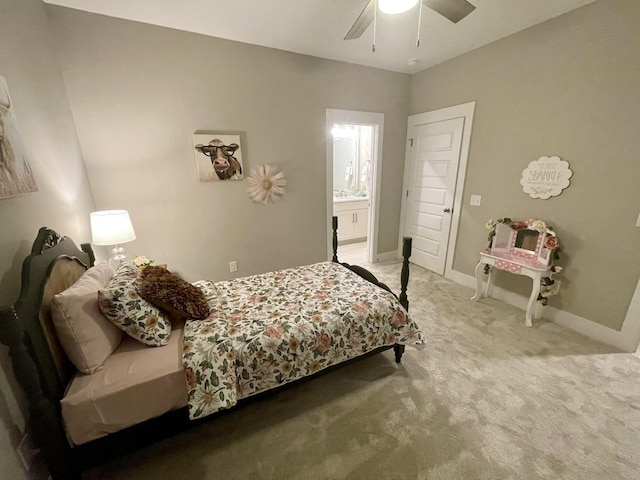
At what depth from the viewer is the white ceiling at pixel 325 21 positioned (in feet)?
6.30

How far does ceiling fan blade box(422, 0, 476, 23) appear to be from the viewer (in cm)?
151

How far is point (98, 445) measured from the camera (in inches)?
44.1

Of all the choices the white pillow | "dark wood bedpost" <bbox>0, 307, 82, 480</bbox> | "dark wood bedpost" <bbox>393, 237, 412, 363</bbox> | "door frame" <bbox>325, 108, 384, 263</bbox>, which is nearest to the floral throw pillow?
the white pillow

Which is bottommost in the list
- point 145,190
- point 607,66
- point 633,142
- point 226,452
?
point 226,452

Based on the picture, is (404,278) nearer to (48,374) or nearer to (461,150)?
(48,374)

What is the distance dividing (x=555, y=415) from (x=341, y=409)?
130cm

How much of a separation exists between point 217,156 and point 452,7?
7.42 ft

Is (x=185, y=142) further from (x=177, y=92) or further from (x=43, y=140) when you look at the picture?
(x=43, y=140)

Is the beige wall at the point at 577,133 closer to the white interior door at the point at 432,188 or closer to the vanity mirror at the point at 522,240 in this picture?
the vanity mirror at the point at 522,240

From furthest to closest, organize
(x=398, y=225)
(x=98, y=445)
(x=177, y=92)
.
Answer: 1. (x=398, y=225)
2. (x=177, y=92)
3. (x=98, y=445)

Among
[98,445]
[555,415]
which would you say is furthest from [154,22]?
[555,415]

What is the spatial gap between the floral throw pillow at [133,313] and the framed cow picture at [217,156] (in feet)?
5.02

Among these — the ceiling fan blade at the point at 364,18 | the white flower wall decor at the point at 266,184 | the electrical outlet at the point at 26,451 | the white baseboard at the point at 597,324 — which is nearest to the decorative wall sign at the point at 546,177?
the white baseboard at the point at 597,324

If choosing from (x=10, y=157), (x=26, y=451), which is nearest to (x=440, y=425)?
(x=26, y=451)
